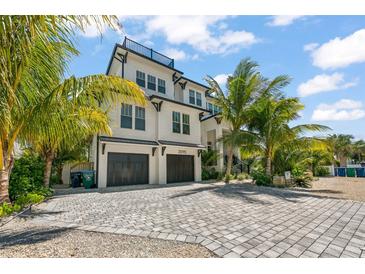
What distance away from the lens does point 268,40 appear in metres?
6.38

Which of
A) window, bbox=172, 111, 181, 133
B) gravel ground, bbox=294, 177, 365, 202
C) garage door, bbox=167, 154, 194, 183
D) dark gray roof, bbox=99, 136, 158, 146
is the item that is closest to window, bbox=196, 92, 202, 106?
window, bbox=172, 111, 181, 133

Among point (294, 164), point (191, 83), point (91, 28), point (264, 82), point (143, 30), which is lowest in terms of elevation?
point (294, 164)

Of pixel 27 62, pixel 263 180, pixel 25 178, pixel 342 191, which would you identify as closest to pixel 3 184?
pixel 25 178

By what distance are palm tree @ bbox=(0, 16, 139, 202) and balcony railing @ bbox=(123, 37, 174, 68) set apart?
1217 centimetres

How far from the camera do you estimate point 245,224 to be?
490cm

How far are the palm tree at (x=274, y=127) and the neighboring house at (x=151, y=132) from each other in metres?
5.64

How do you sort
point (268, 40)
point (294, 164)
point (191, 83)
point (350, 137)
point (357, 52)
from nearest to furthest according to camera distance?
point (357, 52) → point (268, 40) → point (294, 164) → point (191, 83) → point (350, 137)

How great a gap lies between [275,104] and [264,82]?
2462 mm

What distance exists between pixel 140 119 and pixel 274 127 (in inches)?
381

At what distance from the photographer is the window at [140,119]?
14969mm

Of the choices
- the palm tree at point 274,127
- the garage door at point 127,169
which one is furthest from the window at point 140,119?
the palm tree at point 274,127

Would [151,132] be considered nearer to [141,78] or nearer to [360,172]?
[141,78]
